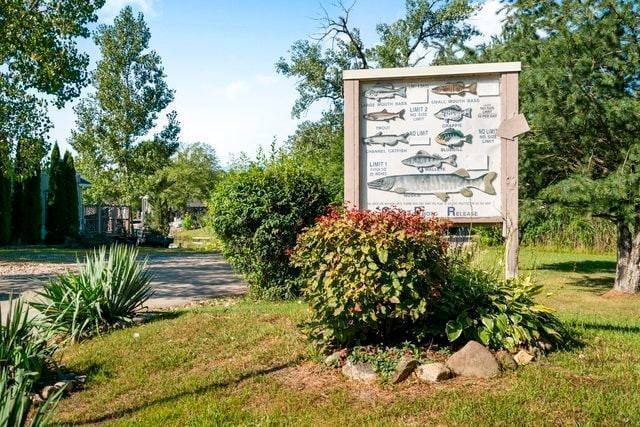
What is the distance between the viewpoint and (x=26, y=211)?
26.4 m

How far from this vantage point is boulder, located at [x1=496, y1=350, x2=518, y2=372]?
15.6ft

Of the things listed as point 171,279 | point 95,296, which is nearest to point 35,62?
point 171,279

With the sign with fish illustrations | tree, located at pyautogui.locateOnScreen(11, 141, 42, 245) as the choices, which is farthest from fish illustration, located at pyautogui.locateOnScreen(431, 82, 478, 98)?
tree, located at pyautogui.locateOnScreen(11, 141, 42, 245)

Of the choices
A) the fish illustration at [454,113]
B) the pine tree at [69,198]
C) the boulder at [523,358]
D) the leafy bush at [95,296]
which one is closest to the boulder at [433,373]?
the boulder at [523,358]

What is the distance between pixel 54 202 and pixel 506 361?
2582 cm

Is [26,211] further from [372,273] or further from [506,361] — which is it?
[506,361]

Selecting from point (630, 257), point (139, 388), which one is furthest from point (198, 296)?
point (630, 257)

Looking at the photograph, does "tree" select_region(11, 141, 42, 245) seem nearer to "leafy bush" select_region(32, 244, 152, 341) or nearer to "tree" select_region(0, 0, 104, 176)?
"tree" select_region(0, 0, 104, 176)

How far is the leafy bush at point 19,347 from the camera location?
476 centimetres

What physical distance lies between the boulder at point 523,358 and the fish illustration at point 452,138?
229cm

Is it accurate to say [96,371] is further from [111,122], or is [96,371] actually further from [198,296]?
[111,122]

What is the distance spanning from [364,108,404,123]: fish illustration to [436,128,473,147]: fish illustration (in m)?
0.46

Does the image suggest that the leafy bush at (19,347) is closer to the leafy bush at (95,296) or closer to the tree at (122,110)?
the leafy bush at (95,296)

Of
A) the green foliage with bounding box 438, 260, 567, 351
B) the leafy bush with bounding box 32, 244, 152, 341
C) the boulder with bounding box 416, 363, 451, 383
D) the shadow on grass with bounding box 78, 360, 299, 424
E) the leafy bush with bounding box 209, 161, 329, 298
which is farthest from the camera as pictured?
the leafy bush with bounding box 209, 161, 329, 298
